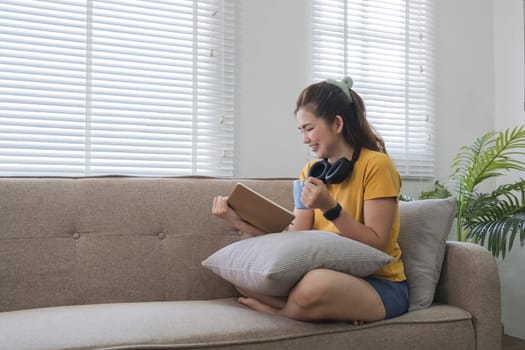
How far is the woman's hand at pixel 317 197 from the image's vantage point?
5.81ft

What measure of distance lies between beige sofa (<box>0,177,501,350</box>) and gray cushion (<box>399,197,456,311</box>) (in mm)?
55

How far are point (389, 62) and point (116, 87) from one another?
61.1 inches

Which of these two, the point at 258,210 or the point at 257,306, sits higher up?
the point at 258,210

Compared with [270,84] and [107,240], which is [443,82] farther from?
[107,240]

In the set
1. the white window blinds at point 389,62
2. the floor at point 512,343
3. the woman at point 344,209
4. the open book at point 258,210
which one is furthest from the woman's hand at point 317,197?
the floor at point 512,343

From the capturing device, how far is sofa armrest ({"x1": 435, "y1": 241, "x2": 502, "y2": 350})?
1.83 metres

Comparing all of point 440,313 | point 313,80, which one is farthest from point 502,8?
point 440,313

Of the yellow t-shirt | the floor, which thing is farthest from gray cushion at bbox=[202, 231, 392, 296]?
the floor

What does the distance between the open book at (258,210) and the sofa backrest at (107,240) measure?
10.1 inches

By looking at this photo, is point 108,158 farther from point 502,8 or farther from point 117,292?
point 502,8

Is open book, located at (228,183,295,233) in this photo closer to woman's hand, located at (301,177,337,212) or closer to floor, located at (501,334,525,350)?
woman's hand, located at (301,177,337,212)

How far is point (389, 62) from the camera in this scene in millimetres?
3268

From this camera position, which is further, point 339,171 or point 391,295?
point 339,171

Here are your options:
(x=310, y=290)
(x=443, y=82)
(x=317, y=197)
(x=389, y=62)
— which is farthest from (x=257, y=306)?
(x=443, y=82)
